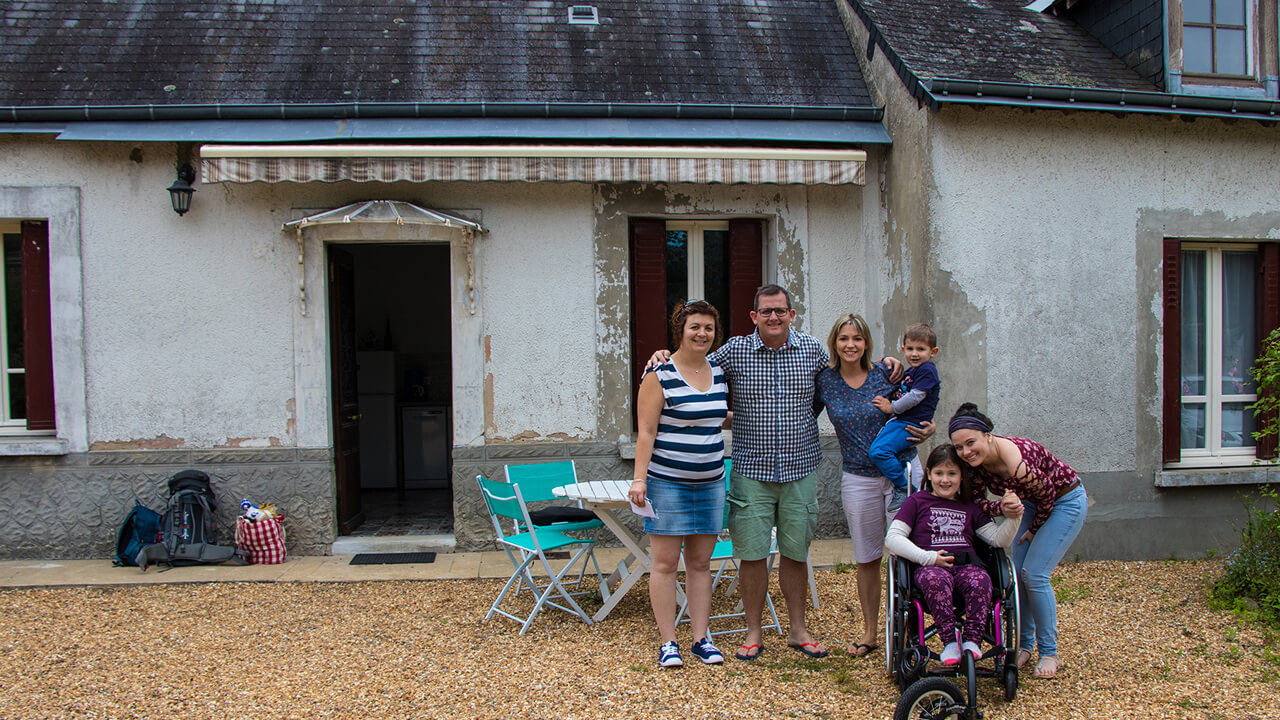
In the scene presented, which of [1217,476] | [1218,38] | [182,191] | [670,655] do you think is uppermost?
[1218,38]

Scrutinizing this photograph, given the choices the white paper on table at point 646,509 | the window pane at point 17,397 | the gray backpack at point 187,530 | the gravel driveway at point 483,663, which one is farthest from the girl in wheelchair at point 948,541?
the window pane at point 17,397

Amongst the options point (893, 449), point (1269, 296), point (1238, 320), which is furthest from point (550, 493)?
point (1269, 296)

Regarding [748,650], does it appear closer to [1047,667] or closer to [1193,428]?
[1047,667]

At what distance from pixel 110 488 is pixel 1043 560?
21.2ft

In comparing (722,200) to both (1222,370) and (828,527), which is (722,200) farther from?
(1222,370)

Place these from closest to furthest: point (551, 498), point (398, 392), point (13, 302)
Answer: point (551, 498) → point (13, 302) → point (398, 392)

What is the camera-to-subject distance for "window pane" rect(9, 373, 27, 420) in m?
6.71

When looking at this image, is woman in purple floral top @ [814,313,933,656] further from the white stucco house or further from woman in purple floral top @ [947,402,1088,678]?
the white stucco house

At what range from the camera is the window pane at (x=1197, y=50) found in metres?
6.52

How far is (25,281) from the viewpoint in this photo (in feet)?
21.5

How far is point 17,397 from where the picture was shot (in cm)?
673

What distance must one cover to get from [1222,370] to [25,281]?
9.38 m

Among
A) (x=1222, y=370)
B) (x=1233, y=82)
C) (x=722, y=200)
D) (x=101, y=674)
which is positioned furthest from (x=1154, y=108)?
(x=101, y=674)

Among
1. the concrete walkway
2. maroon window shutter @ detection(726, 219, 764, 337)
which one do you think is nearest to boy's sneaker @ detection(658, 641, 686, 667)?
the concrete walkway
